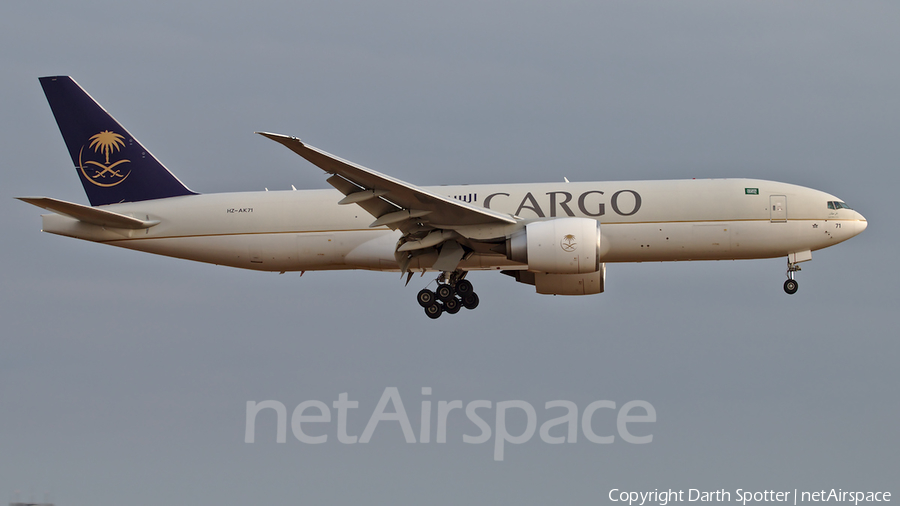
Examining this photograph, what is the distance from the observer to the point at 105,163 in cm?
3528

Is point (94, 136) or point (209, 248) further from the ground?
point (94, 136)

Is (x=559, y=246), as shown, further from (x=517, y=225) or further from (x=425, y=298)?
(x=425, y=298)

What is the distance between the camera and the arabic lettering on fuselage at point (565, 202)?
31828mm

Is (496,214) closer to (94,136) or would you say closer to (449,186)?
(449,186)

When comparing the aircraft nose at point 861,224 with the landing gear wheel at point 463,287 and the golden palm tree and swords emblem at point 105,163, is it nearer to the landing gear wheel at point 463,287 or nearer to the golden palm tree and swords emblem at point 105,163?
the landing gear wheel at point 463,287

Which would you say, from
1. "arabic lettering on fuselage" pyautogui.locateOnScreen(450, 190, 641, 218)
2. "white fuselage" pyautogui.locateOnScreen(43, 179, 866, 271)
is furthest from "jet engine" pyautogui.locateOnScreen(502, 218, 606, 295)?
"arabic lettering on fuselage" pyautogui.locateOnScreen(450, 190, 641, 218)

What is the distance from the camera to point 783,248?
3212 cm

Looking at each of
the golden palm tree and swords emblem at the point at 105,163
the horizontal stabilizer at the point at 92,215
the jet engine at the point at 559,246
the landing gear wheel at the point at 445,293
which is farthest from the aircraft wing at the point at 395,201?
the golden palm tree and swords emblem at the point at 105,163

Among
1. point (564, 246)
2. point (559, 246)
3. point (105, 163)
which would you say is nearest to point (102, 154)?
point (105, 163)

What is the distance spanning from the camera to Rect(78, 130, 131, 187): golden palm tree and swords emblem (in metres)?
35.2

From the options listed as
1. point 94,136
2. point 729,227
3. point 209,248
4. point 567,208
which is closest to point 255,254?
point 209,248

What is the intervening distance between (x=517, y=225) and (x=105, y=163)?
15.0 metres

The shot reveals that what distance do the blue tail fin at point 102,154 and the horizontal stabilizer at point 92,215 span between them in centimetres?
153

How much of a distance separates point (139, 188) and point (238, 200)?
382 cm
